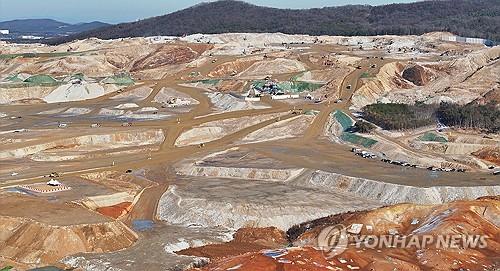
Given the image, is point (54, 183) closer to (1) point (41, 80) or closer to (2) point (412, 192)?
(2) point (412, 192)

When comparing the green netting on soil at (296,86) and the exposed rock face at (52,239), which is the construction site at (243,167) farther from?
the green netting on soil at (296,86)

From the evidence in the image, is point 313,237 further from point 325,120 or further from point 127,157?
point 325,120

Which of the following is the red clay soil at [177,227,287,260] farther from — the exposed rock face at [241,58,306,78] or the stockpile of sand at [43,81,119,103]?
the exposed rock face at [241,58,306,78]

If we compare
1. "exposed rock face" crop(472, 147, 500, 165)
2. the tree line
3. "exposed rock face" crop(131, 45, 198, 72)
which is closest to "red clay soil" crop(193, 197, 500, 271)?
"exposed rock face" crop(472, 147, 500, 165)

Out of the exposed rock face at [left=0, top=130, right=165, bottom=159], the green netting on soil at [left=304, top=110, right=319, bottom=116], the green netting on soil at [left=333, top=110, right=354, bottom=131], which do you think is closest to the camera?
the exposed rock face at [left=0, top=130, right=165, bottom=159]

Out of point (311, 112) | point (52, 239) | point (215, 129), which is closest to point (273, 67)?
point (311, 112)
